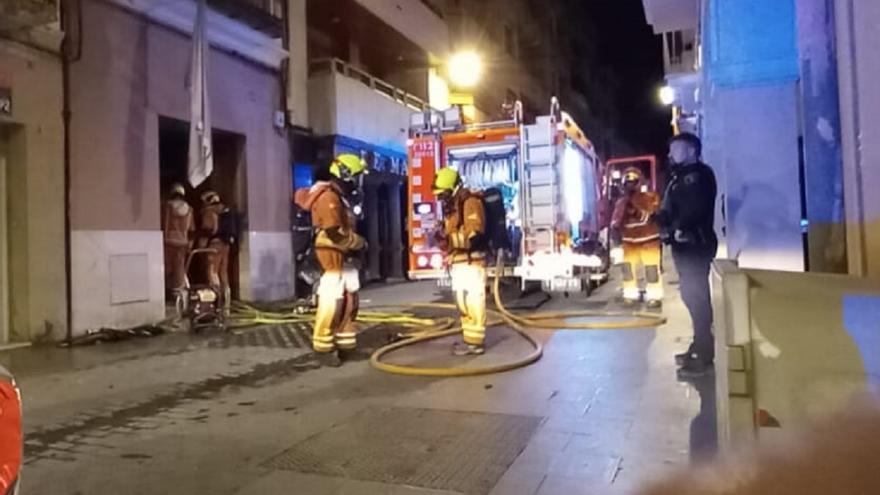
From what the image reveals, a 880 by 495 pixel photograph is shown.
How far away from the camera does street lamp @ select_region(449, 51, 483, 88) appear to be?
21.2 meters

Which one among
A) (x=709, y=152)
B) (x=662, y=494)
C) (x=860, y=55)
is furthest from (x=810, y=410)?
(x=709, y=152)

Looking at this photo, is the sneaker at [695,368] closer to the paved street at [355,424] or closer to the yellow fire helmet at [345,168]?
the paved street at [355,424]

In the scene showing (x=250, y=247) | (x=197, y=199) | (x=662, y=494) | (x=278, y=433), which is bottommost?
(x=278, y=433)

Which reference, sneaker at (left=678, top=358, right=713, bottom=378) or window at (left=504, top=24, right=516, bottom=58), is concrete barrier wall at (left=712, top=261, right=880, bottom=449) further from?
window at (left=504, top=24, right=516, bottom=58)

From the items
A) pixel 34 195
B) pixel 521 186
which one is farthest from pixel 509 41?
pixel 34 195

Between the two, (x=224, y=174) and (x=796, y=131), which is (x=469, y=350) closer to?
(x=796, y=131)

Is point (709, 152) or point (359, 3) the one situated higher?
point (359, 3)

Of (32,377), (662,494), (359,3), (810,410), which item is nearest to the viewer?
(662,494)

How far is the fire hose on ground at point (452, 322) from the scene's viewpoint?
626 centimetres

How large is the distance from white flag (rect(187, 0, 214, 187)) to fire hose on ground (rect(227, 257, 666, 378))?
2.22 metres

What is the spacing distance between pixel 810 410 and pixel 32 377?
6.39m

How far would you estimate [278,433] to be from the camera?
4.51 m

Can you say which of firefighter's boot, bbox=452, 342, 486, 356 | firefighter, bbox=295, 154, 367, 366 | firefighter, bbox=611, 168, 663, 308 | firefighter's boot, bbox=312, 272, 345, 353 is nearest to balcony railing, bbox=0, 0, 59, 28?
firefighter, bbox=295, 154, 367, 366

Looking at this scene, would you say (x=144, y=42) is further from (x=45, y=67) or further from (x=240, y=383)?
(x=240, y=383)
